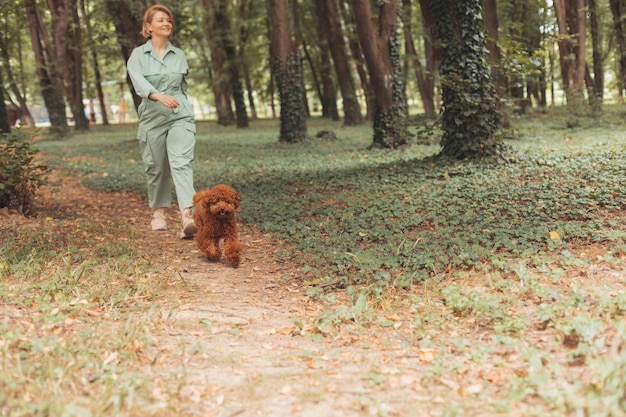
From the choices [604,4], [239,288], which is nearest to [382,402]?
[239,288]

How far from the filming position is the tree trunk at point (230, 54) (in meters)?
24.4

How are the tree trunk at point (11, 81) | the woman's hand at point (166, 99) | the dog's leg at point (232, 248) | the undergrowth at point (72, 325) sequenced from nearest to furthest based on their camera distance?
1. the undergrowth at point (72, 325)
2. the dog's leg at point (232, 248)
3. the woman's hand at point (166, 99)
4. the tree trunk at point (11, 81)

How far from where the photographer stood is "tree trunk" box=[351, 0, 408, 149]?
494 inches

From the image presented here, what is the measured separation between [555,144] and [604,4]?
18.8 meters

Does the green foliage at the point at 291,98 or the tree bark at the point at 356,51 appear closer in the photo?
the green foliage at the point at 291,98

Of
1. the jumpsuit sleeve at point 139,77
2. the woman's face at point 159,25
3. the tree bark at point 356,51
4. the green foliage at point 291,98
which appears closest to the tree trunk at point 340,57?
the tree bark at point 356,51

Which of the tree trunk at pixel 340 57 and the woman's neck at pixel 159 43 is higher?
the tree trunk at pixel 340 57

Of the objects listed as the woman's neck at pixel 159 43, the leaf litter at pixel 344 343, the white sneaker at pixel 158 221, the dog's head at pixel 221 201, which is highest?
the woman's neck at pixel 159 43

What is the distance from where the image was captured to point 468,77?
886 centimetres

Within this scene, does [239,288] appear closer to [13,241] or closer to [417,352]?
[417,352]

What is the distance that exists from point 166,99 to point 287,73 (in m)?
10.8

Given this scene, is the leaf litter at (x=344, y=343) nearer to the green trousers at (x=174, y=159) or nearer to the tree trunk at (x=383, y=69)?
the green trousers at (x=174, y=159)

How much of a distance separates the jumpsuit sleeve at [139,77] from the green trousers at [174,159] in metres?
0.59

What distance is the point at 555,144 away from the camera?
1202cm
